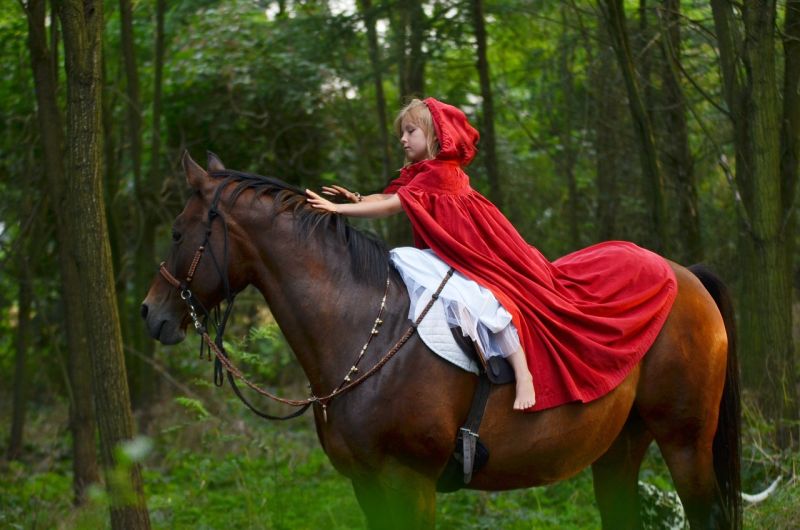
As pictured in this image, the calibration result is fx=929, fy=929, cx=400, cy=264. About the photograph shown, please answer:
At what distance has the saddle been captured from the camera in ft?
13.5

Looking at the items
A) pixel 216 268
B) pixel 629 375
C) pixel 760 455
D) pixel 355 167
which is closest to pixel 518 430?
pixel 629 375

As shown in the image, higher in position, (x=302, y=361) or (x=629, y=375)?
(x=302, y=361)

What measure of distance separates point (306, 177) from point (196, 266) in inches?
280

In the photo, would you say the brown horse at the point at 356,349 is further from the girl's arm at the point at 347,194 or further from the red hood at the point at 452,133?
the red hood at the point at 452,133

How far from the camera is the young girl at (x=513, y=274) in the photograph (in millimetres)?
4242

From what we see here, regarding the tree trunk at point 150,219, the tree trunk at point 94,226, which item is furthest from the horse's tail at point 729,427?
the tree trunk at point 150,219

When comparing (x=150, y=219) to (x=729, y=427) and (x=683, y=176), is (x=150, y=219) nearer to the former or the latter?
(x=683, y=176)

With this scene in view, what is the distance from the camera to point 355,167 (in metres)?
11.6

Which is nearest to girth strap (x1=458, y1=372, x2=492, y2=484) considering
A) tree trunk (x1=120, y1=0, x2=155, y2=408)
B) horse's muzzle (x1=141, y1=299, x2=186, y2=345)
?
horse's muzzle (x1=141, y1=299, x2=186, y2=345)

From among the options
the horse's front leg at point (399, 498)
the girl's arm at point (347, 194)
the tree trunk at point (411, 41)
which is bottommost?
the horse's front leg at point (399, 498)

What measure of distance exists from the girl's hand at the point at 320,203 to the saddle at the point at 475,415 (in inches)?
30.4

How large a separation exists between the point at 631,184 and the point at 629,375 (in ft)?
25.8

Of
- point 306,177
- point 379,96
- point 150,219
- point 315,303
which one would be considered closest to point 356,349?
→ point 315,303

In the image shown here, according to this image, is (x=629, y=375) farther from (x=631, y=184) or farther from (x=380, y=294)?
(x=631, y=184)
